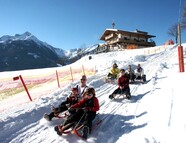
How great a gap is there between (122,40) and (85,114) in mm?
50885

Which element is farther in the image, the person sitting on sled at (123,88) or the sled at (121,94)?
the person sitting on sled at (123,88)

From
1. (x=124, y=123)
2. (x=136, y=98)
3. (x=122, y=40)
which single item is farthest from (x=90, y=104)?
(x=122, y=40)

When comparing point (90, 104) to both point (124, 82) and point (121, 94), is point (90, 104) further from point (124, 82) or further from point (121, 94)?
point (124, 82)

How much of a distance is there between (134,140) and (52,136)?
8.00 ft

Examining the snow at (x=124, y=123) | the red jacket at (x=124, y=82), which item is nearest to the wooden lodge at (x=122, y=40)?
the red jacket at (x=124, y=82)

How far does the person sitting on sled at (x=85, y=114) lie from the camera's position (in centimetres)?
668

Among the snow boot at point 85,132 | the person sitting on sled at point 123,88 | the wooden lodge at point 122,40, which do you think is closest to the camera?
the snow boot at point 85,132

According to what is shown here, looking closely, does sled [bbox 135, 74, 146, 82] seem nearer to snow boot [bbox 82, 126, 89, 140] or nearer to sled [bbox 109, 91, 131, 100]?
sled [bbox 109, 91, 131, 100]

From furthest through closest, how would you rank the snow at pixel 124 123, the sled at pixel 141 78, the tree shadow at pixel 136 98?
the sled at pixel 141 78, the tree shadow at pixel 136 98, the snow at pixel 124 123

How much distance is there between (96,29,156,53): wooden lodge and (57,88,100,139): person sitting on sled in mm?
47481

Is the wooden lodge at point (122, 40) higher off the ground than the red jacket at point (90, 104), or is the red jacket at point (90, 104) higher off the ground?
the wooden lodge at point (122, 40)

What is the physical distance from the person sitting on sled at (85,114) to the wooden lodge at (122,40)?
47.5 meters

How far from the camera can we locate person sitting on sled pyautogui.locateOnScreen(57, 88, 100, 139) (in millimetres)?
6676

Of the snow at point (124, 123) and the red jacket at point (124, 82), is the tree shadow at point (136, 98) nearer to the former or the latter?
the snow at point (124, 123)
